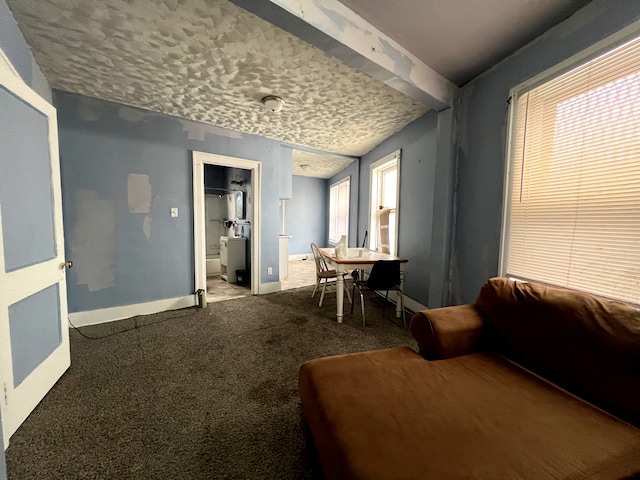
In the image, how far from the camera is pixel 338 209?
6.43m

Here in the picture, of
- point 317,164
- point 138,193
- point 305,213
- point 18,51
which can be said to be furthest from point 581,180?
point 305,213

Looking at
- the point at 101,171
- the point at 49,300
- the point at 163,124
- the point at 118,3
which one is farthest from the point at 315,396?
the point at 163,124

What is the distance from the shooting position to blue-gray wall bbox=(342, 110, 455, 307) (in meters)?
2.46

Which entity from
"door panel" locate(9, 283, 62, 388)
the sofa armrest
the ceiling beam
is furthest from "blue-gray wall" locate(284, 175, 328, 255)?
the sofa armrest

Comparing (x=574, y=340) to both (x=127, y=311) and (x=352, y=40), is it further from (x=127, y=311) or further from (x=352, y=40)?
(x=127, y=311)

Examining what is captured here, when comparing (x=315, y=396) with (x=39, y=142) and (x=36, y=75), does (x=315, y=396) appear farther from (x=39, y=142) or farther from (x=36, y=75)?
(x=36, y=75)

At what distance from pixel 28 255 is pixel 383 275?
2830 millimetres

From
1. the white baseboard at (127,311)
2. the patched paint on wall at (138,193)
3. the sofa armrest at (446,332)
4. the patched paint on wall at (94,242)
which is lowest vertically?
the white baseboard at (127,311)

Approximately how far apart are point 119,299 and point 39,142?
1.90 meters

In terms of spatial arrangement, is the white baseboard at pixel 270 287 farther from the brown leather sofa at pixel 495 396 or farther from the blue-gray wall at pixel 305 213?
the blue-gray wall at pixel 305 213

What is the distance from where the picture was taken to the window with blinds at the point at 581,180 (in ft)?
4.21

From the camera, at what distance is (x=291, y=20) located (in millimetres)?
1341

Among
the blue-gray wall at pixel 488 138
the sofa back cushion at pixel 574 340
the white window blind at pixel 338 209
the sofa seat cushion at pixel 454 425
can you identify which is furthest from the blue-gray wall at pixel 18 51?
the white window blind at pixel 338 209

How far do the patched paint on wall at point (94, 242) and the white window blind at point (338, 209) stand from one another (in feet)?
14.4
